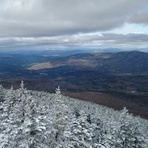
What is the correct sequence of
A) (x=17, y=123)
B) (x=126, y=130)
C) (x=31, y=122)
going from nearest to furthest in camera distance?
(x=31, y=122) < (x=17, y=123) < (x=126, y=130)

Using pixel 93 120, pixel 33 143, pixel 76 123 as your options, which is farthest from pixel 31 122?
pixel 93 120

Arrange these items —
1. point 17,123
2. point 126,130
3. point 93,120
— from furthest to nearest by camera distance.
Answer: point 93,120
point 126,130
point 17,123

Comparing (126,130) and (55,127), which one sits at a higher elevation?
(55,127)

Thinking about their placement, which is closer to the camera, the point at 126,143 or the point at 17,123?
the point at 17,123

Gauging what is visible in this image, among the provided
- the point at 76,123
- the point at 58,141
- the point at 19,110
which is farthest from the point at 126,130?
the point at 19,110

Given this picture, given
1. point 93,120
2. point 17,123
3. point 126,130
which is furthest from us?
point 93,120

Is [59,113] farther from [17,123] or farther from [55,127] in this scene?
[17,123]

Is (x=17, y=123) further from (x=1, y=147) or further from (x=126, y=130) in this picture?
(x=126, y=130)

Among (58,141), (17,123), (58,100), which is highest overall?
(58,100)

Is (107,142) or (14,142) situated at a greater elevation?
(14,142)
